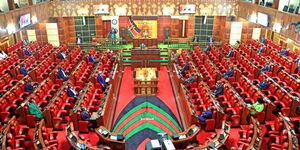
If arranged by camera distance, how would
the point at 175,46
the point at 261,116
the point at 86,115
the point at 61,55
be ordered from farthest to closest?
the point at 175,46 < the point at 61,55 < the point at 261,116 < the point at 86,115

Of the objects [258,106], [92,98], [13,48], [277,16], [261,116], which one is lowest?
[261,116]

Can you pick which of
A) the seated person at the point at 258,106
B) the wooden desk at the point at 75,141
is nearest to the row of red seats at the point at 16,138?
the wooden desk at the point at 75,141

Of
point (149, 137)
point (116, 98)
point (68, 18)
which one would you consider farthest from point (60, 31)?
point (149, 137)

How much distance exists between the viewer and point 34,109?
923 cm

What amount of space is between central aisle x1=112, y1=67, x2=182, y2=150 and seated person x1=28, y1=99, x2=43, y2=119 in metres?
2.65

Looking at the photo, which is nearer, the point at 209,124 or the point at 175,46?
the point at 209,124

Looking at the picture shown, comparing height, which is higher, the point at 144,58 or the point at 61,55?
the point at 61,55

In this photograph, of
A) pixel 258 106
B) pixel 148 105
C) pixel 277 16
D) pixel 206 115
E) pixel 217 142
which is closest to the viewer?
pixel 217 142

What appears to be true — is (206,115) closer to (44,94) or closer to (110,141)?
(110,141)

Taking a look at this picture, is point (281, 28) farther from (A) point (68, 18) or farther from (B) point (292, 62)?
(A) point (68, 18)

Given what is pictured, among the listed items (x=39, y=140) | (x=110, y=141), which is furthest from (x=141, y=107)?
(x=39, y=140)

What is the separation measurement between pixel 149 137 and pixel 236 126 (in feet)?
10.4

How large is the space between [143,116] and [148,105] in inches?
41.1

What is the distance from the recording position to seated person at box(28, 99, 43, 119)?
362 inches
